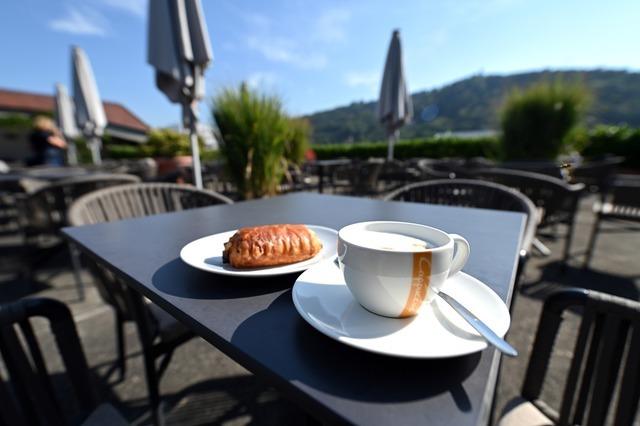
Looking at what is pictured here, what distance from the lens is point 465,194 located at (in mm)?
1714

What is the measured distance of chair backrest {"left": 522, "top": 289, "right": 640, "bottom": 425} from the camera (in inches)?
23.7

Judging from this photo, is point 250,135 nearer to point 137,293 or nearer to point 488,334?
point 137,293

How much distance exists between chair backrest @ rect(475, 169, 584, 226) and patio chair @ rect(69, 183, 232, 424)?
6.40 feet

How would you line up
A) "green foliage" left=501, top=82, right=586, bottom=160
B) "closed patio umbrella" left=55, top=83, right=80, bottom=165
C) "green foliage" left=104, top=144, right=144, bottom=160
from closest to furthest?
"green foliage" left=501, top=82, right=586, bottom=160
"closed patio umbrella" left=55, top=83, right=80, bottom=165
"green foliage" left=104, top=144, right=144, bottom=160

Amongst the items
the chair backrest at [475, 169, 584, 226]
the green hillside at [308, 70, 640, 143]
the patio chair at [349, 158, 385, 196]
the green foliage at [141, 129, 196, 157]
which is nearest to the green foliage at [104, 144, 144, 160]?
the green foliage at [141, 129, 196, 157]

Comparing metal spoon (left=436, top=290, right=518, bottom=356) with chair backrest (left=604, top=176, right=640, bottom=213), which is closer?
metal spoon (left=436, top=290, right=518, bottom=356)

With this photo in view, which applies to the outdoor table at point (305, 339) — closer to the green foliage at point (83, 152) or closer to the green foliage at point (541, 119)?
the green foliage at point (541, 119)

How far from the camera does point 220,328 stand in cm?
40

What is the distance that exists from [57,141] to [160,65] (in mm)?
4820

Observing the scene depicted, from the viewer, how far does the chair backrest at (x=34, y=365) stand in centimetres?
65

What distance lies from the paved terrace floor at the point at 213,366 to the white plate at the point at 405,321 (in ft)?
2.82

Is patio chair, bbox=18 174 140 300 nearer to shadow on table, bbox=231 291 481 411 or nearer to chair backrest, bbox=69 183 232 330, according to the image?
chair backrest, bbox=69 183 232 330

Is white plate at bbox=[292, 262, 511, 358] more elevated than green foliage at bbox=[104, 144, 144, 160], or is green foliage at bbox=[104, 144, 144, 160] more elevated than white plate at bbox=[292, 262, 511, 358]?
green foliage at bbox=[104, 144, 144, 160]

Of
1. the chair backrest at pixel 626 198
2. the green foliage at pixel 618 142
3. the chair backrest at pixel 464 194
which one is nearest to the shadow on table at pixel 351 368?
the chair backrest at pixel 464 194
